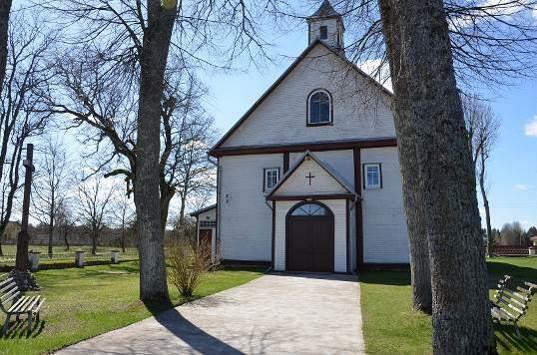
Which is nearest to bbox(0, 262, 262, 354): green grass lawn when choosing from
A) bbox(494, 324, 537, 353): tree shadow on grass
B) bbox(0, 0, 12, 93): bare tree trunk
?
bbox(0, 0, 12, 93): bare tree trunk

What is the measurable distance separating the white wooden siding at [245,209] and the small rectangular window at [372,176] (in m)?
4.28

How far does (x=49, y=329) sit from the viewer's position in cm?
792

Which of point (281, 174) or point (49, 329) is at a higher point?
point (281, 174)

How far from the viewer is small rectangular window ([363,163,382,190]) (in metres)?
21.7

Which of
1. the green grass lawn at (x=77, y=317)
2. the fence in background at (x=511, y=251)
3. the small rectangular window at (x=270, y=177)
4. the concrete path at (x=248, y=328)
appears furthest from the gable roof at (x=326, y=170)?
the fence in background at (x=511, y=251)

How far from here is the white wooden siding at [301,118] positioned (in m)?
22.3

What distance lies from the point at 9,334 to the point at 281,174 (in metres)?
16.7

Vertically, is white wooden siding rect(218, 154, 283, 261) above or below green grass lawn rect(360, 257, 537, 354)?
above

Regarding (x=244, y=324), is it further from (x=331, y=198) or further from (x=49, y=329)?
(x=331, y=198)

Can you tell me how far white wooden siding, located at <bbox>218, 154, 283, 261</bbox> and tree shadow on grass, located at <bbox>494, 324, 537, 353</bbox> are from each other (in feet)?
49.6

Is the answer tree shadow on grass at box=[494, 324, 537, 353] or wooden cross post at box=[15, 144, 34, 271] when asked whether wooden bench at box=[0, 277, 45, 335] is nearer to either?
wooden cross post at box=[15, 144, 34, 271]

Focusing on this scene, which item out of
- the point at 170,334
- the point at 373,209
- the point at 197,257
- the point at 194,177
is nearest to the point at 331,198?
the point at 373,209

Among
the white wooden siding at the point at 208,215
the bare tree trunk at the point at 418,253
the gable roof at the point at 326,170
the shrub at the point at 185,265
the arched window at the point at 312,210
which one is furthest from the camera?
the white wooden siding at the point at 208,215

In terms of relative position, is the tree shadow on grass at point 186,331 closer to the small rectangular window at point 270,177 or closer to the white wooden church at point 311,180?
the white wooden church at point 311,180
